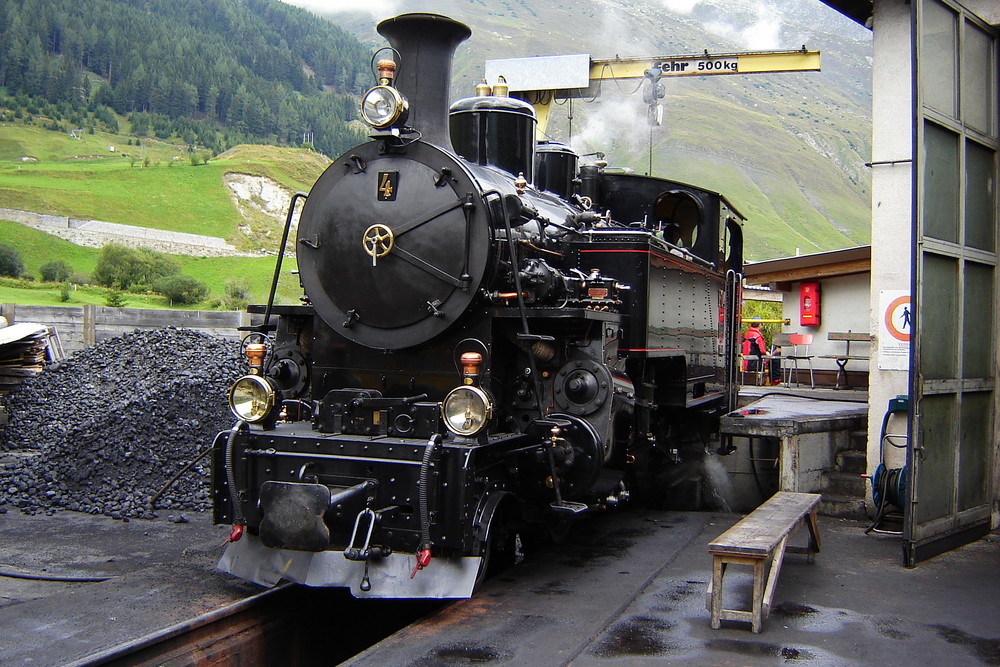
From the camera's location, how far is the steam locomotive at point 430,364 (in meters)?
4.54

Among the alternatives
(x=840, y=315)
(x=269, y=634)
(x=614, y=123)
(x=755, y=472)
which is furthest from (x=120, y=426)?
(x=614, y=123)

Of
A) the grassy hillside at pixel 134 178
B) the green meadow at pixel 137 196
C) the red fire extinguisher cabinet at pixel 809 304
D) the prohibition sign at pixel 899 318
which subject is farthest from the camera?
the grassy hillside at pixel 134 178

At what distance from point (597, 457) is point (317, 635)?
6.67ft

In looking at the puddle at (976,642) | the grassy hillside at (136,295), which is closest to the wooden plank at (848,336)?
the puddle at (976,642)

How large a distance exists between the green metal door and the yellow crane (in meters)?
8.74

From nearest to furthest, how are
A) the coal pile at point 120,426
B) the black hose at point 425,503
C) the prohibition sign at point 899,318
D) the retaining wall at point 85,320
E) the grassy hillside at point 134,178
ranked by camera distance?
the black hose at point 425,503
the prohibition sign at point 899,318
the coal pile at point 120,426
the retaining wall at point 85,320
the grassy hillside at point 134,178

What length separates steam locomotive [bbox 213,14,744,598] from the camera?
4543 mm

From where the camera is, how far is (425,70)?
18.2ft

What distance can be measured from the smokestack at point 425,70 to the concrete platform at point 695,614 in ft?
9.48

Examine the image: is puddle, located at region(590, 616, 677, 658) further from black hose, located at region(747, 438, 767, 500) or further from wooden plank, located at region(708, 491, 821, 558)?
black hose, located at region(747, 438, 767, 500)

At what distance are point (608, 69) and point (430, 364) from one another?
39.6ft

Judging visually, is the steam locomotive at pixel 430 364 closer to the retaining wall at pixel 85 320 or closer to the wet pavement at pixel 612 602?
the wet pavement at pixel 612 602

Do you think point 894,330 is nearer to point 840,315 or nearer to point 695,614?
point 695,614

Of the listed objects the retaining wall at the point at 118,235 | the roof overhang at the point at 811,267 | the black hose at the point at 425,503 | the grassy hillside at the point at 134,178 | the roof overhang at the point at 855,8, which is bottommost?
the black hose at the point at 425,503
